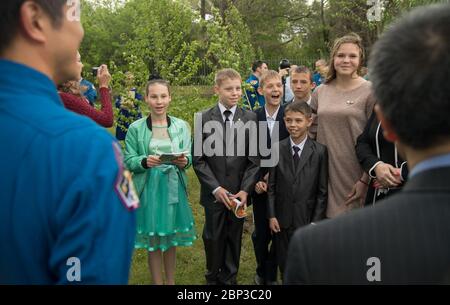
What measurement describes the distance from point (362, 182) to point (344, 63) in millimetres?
956

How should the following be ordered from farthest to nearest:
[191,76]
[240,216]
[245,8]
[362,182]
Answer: [245,8] → [191,76] → [240,216] → [362,182]

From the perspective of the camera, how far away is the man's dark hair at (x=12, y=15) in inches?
46.2

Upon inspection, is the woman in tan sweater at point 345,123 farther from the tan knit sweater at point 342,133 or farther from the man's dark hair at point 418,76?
the man's dark hair at point 418,76

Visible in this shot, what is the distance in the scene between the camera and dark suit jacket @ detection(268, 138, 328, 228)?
11.6ft

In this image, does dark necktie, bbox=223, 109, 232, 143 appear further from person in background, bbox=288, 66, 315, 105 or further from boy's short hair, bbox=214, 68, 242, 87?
person in background, bbox=288, 66, 315, 105

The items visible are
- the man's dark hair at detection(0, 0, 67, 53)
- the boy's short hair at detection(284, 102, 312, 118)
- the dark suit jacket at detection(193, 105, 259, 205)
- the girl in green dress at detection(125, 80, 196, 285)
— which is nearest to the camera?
the man's dark hair at detection(0, 0, 67, 53)

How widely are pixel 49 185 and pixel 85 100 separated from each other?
2.84 meters

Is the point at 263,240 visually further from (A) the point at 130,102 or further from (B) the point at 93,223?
(B) the point at 93,223

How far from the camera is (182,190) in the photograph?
3.91m

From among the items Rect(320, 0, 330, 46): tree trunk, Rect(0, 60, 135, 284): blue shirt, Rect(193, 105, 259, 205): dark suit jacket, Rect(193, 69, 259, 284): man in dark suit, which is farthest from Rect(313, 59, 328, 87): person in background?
Rect(320, 0, 330, 46): tree trunk

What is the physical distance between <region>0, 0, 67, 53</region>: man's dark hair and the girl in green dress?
8.18 ft

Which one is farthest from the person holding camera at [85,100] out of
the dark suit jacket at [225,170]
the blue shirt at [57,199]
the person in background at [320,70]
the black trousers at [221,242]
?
the person in background at [320,70]
